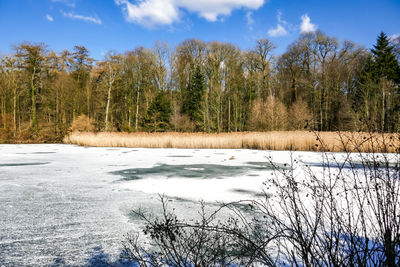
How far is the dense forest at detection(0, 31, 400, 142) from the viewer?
18938 mm

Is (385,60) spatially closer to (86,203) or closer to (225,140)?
(225,140)

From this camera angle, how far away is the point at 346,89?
71.1ft

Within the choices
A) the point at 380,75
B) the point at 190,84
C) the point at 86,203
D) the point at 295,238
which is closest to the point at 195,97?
the point at 190,84

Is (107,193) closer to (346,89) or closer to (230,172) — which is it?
(230,172)

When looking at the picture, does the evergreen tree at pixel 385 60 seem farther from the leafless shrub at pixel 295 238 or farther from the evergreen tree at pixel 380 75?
the leafless shrub at pixel 295 238

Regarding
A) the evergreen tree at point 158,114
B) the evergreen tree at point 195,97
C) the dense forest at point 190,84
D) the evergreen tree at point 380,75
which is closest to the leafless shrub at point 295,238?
the dense forest at point 190,84

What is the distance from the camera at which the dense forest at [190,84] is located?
1894 centimetres

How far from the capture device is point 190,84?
25.1 metres

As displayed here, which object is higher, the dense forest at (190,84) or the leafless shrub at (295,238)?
the dense forest at (190,84)

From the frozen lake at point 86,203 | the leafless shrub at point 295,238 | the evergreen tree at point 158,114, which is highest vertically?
the evergreen tree at point 158,114

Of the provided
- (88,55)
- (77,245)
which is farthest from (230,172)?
(88,55)

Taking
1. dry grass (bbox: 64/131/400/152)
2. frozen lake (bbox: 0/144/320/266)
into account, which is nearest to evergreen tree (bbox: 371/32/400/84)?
dry grass (bbox: 64/131/400/152)

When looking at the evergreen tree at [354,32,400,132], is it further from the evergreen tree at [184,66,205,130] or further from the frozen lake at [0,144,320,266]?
the frozen lake at [0,144,320,266]

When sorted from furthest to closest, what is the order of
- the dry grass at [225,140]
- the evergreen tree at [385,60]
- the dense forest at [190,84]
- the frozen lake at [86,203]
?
the evergreen tree at [385,60]
the dense forest at [190,84]
the dry grass at [225,140]
the frozen lake at [86,203]
